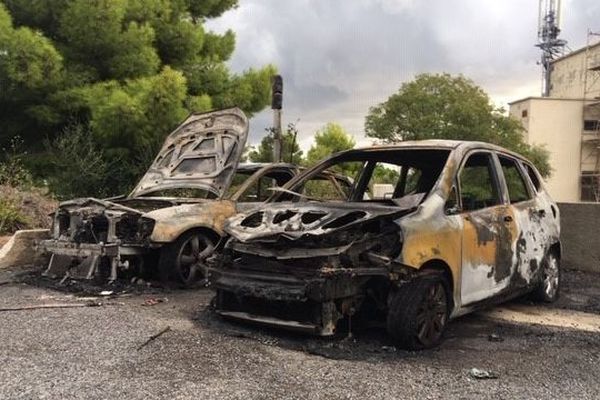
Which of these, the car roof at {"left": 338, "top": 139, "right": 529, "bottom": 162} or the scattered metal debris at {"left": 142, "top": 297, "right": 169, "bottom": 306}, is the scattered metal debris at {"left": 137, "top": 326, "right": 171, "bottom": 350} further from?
the car roof at {"left": 338, "top": 139, "right": 529, "bottom": 162}

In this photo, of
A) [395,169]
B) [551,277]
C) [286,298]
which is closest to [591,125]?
[551,277]

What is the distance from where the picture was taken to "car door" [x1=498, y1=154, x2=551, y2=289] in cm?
636

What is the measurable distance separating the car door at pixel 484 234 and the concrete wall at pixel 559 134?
47.2 metres

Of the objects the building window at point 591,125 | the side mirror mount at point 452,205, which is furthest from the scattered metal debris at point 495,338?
the building window at point 591,125

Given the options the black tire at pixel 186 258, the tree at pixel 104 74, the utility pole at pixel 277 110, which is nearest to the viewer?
the black tire at pixel 186 258

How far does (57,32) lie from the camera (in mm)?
15484

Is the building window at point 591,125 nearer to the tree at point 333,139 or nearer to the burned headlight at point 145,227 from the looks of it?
the tree at point 333,139

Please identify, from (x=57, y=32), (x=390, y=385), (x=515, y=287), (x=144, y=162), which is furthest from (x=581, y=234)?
(x=57, y=32)

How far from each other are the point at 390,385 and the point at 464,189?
263cm

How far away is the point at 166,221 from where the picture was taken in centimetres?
721

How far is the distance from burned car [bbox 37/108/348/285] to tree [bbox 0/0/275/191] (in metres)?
5.42

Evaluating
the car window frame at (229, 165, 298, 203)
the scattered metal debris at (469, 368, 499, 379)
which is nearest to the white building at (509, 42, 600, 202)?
the car window frame at (229, 165, 298, 203)

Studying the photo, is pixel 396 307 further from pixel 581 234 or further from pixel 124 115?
pixel 124 115

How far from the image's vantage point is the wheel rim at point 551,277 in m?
7.11
